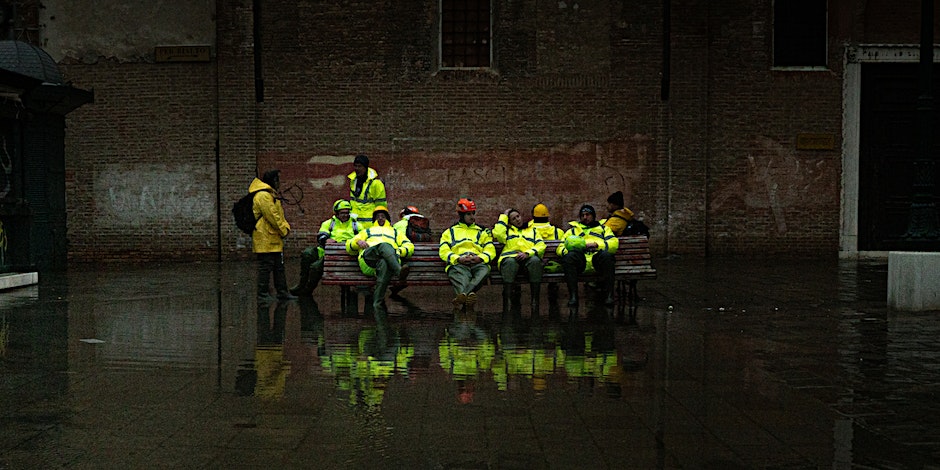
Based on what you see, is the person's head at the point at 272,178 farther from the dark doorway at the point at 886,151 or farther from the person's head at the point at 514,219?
the dark doorway at the point at 886,151

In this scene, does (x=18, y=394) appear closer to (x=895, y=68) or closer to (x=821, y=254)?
(x=821, y=254)

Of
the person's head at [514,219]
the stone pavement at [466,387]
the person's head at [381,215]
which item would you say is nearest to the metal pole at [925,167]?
the stone pavement at [466,387]

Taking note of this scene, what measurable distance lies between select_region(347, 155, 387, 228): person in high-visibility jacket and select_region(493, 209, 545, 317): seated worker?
6.08 feet

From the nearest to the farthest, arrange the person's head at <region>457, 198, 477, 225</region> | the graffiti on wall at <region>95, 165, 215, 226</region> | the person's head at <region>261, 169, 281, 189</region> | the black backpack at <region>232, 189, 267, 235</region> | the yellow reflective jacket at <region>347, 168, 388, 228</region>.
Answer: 1. the person's head at <region>457, 198, 477, 225</region>
2. the black backpack at <region>232, 189, 267, 235</region>
3. the person's head at <region>261, 169, 281, 189</region>
4. the yellow reflective jacket at <region>347, 168, 388, 228</region>
5. the graffiti on wall at <region>95, 165, 215, 226</region>

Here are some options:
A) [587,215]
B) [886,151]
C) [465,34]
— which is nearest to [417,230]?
[587,215]

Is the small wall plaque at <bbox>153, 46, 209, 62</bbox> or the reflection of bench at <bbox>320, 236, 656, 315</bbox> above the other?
the small wall plaque at <bbox>153, 46, 209, 62</bbox>

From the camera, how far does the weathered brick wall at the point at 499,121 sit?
72.8ft

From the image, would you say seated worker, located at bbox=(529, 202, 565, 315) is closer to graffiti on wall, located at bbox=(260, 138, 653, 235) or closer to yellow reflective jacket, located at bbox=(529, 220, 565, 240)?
yellow reflective jacket, located at bbox=(529, 220, 565, 240)

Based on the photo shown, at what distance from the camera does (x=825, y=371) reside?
8.47m

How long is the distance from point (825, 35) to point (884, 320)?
1202 cm

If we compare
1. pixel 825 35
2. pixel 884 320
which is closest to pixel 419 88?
pixel 825 35

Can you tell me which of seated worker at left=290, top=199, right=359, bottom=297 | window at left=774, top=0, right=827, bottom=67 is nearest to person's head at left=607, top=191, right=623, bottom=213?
seated worker at left=290, top=199, right=359, bottom=297

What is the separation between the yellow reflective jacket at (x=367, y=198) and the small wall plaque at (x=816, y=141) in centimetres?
1092

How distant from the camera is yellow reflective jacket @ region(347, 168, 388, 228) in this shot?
14.5 m
